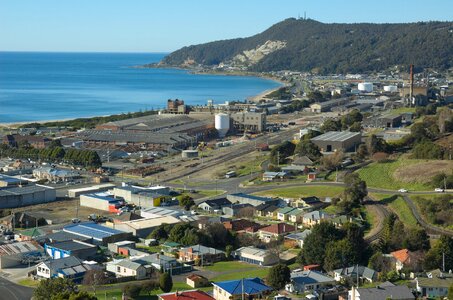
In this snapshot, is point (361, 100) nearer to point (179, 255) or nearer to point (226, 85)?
point (226, 85)

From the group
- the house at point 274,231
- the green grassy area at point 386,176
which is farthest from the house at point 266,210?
the green grassy area at point 386,176

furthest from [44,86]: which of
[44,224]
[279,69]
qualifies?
[44,224]

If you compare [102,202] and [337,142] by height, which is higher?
[337,142]

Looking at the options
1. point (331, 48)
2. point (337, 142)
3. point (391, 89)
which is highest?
point (331, 48)

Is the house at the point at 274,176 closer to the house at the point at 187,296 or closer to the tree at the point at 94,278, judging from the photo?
the tree at the point at 94,278

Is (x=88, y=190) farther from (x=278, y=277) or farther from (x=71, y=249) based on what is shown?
(x=278, y=277)

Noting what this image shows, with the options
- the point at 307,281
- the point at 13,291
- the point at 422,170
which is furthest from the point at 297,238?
the point at 422,170

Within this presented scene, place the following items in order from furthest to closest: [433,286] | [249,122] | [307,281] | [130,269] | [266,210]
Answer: [249,122]
[266,210]
[130,269]
[307,281]
[433,286]
